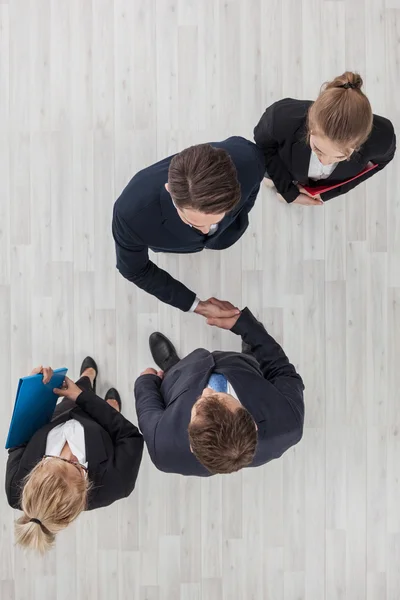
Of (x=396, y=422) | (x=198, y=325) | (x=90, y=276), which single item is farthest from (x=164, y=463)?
(x=396, y=422)

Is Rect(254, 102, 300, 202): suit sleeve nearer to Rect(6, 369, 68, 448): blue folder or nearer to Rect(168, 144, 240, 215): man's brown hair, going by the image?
Rect(168, 144, 240, 215): man's brown hair

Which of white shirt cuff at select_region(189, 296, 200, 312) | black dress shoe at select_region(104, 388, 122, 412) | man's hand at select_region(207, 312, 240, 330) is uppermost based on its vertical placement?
white shirt cuff at select_region(189, 296, 200, 312)

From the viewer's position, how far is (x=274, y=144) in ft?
7.11

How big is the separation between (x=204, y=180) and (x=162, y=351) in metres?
1.47

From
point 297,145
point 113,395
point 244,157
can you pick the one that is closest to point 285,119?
point 297,145

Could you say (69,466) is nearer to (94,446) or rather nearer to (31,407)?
(94,446)

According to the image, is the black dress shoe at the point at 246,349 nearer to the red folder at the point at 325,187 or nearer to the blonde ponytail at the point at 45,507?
the red folder at the point at 325,187

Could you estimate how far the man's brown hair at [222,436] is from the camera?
171 cm

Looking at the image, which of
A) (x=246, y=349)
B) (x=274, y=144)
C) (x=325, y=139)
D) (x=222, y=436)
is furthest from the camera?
(x=246, y=349)

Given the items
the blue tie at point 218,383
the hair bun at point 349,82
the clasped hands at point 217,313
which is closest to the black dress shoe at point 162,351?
the clasped hands at point 217,313

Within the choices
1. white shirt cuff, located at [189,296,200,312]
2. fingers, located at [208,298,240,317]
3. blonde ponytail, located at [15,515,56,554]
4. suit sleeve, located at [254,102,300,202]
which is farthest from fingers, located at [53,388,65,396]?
suit sleeve, located at [254,102,300,202]

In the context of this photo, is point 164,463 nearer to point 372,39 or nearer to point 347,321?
point 347,321

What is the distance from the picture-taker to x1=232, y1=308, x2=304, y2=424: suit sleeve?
2151 mm

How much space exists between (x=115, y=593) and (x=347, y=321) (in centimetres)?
200
